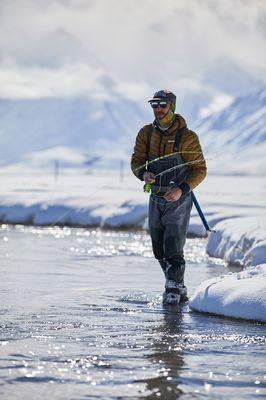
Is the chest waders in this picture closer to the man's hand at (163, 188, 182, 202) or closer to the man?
the man

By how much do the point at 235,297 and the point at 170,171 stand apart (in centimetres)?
162

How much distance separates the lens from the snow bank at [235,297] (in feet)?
29.3

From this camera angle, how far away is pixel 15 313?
9.09m

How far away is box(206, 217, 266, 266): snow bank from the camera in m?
15.3

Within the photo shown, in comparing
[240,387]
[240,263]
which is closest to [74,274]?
[240,263]

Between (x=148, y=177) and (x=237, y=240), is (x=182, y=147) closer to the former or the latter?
(x=148, y=177)

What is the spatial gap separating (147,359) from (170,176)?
3.45m

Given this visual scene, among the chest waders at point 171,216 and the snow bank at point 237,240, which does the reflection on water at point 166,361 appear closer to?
the chest waders at point 171,216

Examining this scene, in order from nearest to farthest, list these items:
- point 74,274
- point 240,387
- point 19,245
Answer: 1. point 240,387
2. point 74,274
3. point 19,245

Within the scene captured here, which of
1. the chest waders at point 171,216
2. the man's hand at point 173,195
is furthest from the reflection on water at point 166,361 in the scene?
the man's hand at point 173,195

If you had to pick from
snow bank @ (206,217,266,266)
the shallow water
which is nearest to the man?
the shallow water

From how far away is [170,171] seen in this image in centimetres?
1023

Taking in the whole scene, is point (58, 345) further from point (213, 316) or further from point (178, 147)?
point (178, 147)

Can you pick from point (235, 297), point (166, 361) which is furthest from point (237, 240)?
point (166, 361)
